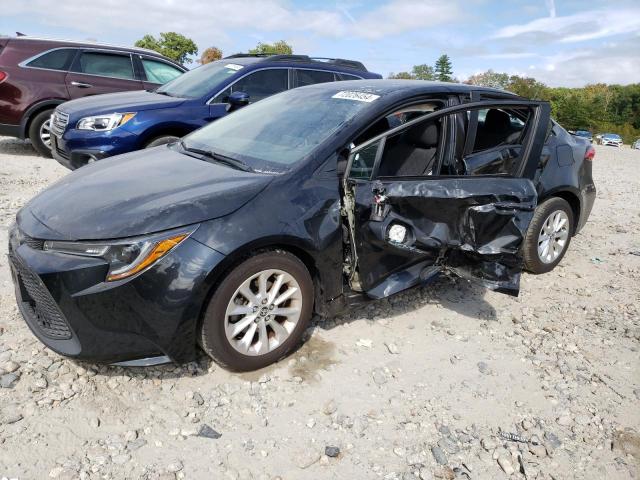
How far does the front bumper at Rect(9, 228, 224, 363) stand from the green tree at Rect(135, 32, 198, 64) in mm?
59339

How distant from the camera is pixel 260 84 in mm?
6688

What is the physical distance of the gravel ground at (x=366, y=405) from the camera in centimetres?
224

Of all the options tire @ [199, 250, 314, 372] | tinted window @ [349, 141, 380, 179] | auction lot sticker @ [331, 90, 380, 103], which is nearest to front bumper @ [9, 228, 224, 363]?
tire @ [199, 250, 314, 372]

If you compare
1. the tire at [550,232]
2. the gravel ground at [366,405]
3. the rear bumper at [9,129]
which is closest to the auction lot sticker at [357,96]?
the gravel ground at [366,405]

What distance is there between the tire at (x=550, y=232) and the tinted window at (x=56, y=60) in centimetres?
754

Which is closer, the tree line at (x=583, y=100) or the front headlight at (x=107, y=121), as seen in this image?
the front headlight at (x=107, y=121)

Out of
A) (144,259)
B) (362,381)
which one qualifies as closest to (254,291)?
(144,259)

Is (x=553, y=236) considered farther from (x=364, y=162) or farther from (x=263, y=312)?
(x=263, y=312)

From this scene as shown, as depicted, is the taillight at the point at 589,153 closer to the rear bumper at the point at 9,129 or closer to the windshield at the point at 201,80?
the windshield at the point at 201,80

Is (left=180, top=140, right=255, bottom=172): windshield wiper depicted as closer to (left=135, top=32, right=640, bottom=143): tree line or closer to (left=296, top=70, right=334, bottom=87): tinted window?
(left=296, top=70, right=334, bottom=87): tinted window

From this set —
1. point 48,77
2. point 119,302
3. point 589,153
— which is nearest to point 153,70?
point 48,77

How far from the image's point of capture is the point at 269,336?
287 centimetres

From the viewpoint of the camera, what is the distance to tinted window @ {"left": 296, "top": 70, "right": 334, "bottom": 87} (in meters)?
7.08

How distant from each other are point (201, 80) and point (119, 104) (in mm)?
1184
